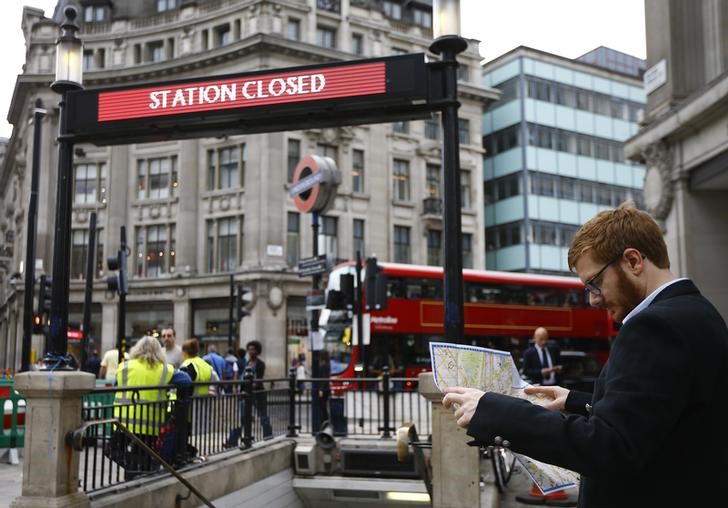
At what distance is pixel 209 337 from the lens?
139ft

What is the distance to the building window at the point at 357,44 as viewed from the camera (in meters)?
45.7

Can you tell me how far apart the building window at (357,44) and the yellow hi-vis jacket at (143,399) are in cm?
3884

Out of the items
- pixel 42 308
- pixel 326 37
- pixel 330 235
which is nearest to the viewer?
pixel 42 308

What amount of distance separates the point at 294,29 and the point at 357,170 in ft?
29.2

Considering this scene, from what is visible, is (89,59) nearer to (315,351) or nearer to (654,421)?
(315,351)

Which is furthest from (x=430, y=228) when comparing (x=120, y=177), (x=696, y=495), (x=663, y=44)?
(x=696, y=495)

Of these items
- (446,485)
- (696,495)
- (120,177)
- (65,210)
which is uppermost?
(120,177)

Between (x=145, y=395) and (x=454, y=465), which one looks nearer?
(x=454, y=465)

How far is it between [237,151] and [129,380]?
34763mm

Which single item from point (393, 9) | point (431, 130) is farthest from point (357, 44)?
point (431, 130)

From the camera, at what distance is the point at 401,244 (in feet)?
149

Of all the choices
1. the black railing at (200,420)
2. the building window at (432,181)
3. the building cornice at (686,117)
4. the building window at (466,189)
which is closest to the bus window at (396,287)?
the black railing at (200,420)

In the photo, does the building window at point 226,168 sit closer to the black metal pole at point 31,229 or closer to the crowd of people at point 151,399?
the black metal pole at point 31,229

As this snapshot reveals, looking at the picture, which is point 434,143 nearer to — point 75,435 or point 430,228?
point 430,228
